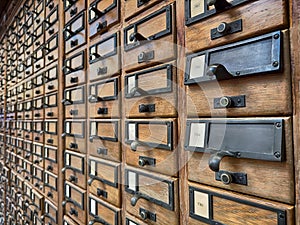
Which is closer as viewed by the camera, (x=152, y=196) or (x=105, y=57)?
(x=152, y=196)

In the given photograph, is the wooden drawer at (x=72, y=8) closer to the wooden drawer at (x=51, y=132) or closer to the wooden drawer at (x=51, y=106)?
the wooden drawer at (x=51, y=106)

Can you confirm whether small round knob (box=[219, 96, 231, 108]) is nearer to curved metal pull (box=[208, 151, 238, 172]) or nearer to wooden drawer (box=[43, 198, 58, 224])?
curved metal pull (box=[208, 151, 238, 172])

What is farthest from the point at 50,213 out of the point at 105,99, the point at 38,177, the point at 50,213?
the point at 105,99

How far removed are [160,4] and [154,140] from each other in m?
0.44

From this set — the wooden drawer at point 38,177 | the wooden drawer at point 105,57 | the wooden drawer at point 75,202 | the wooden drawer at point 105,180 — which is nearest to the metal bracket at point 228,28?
the wooden drawer at point 105,57

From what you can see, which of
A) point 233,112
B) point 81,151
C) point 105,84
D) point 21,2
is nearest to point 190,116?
point 233,112

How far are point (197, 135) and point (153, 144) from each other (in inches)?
8.5

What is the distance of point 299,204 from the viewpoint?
57 centimetres

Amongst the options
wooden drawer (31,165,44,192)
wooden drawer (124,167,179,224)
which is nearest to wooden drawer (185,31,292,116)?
wooden drawer (124,167,179,224)

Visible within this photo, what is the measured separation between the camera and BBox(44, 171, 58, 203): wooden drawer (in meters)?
1.85

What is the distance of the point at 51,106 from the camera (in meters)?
1.89

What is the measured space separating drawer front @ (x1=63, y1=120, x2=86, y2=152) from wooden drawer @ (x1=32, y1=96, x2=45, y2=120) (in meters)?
0.46

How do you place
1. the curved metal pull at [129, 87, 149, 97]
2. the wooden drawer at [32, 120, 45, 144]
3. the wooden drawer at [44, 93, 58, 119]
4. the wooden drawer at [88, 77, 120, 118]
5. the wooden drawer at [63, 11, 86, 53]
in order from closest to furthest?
1. the curved metal pull at [129, 87, 149, 97]
2. the wooden drawer at [88, 77, 120, 118]
3. the wooden drawer at [63, 11, 86, 53]
4. the wooden drawer at [44, 93, 58, 119]
5. the wooden drawer at [32, 120, 45, 144]

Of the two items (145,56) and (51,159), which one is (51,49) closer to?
(51,159)
